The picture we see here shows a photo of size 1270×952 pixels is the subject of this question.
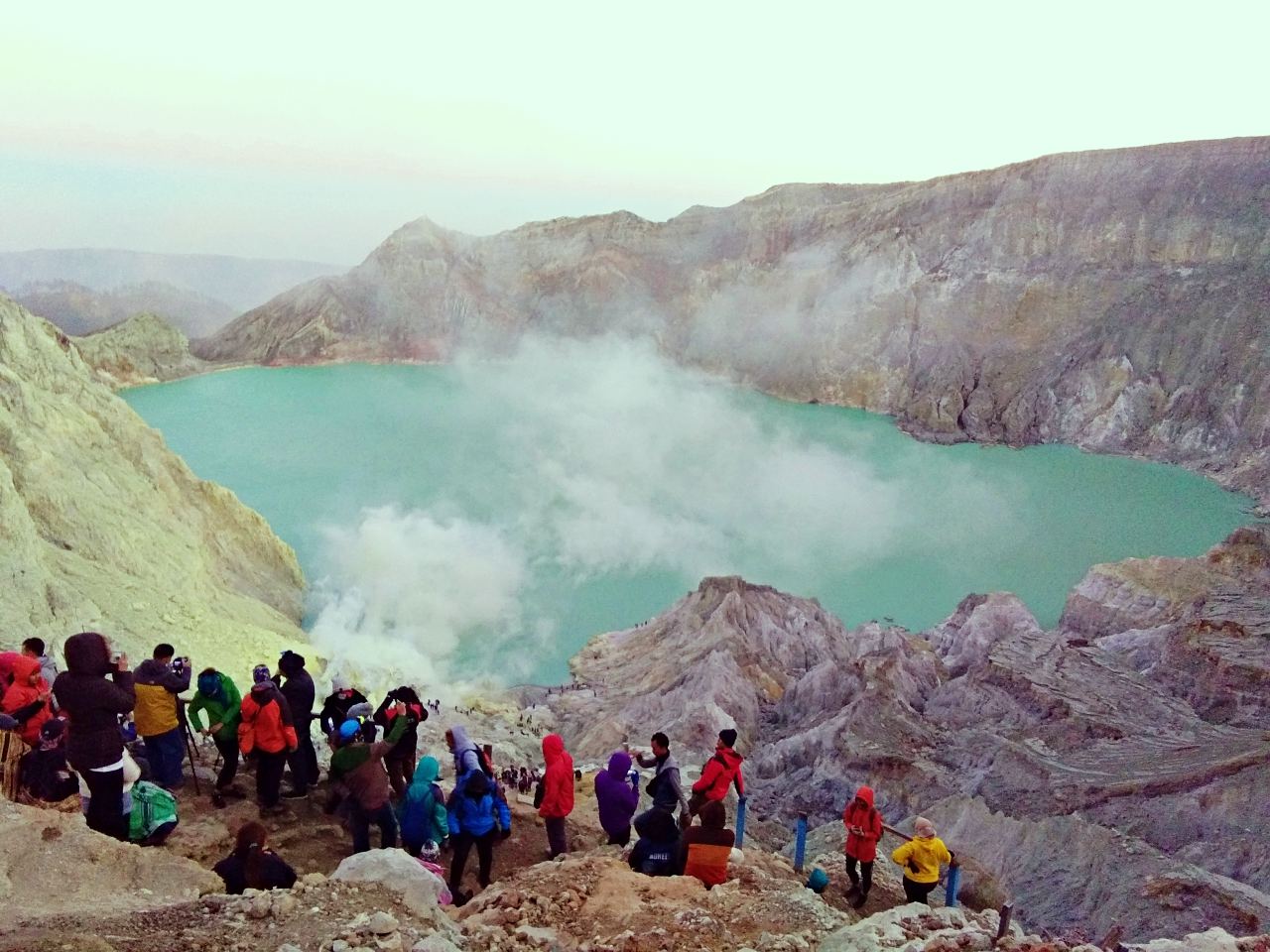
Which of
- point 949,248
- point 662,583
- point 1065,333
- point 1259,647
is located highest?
point 949,248

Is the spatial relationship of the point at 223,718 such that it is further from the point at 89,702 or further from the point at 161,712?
the point at 89,702

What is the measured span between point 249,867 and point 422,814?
1321 millimetres

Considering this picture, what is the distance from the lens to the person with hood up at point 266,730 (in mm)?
6324

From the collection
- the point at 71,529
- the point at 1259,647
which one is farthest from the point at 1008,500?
the point at 71,529

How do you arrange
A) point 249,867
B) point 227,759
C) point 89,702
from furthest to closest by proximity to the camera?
point 227,759 < point 89,702 < point 249,867

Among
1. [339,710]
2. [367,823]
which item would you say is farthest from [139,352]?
Result: [367,823]

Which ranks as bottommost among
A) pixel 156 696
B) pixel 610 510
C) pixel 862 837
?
pixel 610 510

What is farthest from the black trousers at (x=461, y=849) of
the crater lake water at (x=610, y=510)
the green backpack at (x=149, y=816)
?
the crater lake water at (x=610, y=510)

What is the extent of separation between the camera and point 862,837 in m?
6.46

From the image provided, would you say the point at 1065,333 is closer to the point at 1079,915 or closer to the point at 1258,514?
the point at 1258,514

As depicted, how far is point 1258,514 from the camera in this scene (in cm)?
3241

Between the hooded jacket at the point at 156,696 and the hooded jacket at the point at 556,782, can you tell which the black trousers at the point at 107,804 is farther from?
the hooded jacket at the point at 556,782

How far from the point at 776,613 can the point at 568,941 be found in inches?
548

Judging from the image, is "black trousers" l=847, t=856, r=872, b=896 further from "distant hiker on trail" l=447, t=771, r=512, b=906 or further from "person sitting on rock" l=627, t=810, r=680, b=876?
"distant hiker on trail" l=447, t=771, r=512, b=906
